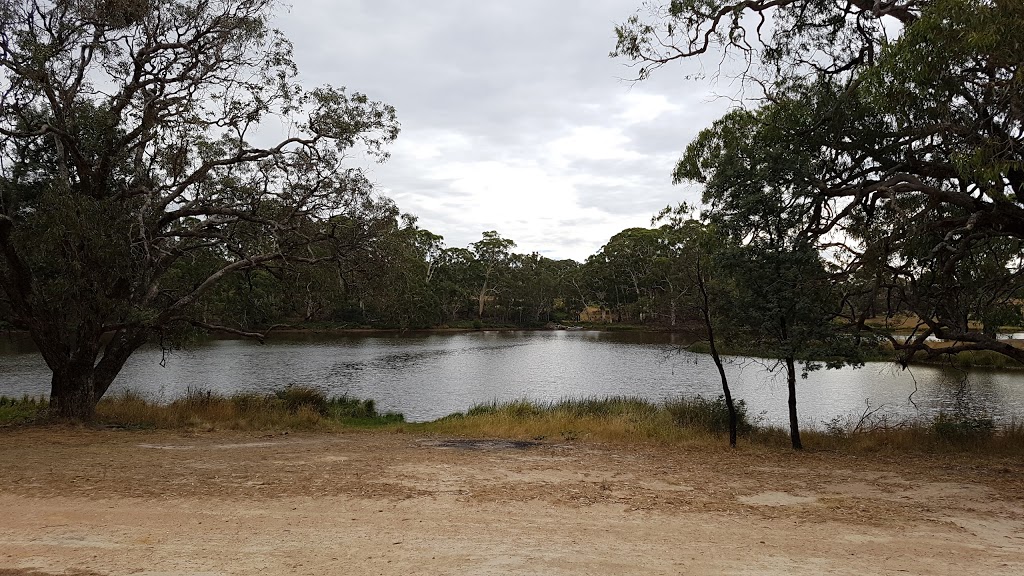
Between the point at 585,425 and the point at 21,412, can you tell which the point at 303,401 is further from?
the point at 585,425

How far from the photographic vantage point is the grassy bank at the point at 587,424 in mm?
12070

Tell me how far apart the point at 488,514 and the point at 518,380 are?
22140 mm

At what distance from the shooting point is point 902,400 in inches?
870

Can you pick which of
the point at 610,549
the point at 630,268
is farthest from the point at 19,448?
the point at 630,268

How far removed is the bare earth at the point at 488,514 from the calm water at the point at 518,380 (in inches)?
364

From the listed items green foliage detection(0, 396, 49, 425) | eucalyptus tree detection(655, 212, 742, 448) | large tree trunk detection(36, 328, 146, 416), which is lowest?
green foliage detection(0, 396, 49, 425)

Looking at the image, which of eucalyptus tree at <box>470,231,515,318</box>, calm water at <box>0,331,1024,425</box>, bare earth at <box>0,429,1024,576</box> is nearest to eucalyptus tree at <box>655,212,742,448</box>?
bare earth at <box>0,429,1024,576</box>

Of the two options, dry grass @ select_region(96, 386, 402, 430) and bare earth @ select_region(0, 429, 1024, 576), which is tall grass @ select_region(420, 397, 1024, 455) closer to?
bare earth @ select_region(0, 429, 1024, 576)

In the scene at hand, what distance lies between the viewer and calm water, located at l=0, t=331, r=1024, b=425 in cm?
2108

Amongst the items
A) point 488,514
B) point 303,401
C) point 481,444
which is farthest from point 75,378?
point 488,514

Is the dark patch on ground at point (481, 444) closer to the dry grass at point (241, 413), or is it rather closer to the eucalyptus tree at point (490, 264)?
the dry grass at point (241, 413)

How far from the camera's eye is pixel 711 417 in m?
14.1

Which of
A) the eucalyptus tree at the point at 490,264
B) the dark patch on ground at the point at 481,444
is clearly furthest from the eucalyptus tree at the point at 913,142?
the eucalyptus tree at the point at 490,264

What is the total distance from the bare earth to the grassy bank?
2.38 metres
